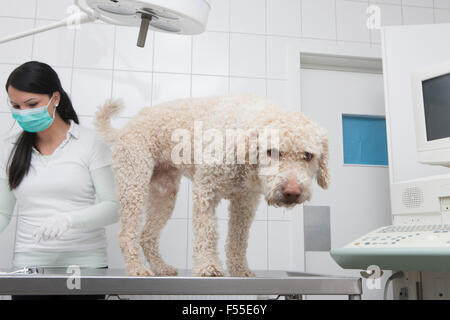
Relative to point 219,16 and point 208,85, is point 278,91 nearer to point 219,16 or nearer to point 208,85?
point 208,85

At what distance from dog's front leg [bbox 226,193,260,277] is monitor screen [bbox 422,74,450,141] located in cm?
65

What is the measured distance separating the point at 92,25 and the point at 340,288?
1636 mm

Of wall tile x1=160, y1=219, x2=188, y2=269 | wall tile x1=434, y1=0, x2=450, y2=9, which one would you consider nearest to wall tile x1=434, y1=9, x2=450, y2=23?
wall tile x1=434, y1=0, x2=450, y2=9

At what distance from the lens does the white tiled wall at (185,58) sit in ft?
6.12

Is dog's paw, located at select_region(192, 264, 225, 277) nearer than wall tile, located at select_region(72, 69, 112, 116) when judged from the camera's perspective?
Yes

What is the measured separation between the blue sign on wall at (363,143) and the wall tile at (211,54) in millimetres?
708

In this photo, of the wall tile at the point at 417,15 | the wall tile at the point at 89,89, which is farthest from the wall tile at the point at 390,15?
the wall tile at the point at 89,89

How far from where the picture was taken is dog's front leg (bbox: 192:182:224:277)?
0.90 meters

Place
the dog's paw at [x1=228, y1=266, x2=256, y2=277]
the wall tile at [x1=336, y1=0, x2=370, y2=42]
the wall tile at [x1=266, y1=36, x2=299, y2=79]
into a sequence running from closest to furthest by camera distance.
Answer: the dog's paw at [x1=228, y1=266, x2=256, y2=277] → the wall tile at [x1=266, y1=36, x2=299, y2=79] → the wall tile at [x1=336, y1=0, x2=370, y2=42]

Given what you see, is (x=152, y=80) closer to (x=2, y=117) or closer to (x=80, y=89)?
(x=80, y=89)

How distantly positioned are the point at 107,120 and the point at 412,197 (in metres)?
0.94

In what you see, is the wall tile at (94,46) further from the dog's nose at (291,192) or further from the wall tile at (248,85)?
the dog's nose at (291,192)

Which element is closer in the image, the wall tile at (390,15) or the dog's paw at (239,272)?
the dog's paw at (239,272)

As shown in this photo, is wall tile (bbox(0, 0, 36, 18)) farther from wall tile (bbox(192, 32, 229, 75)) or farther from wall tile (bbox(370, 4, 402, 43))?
wall tile (bbox(370, 4, 402, 43))
